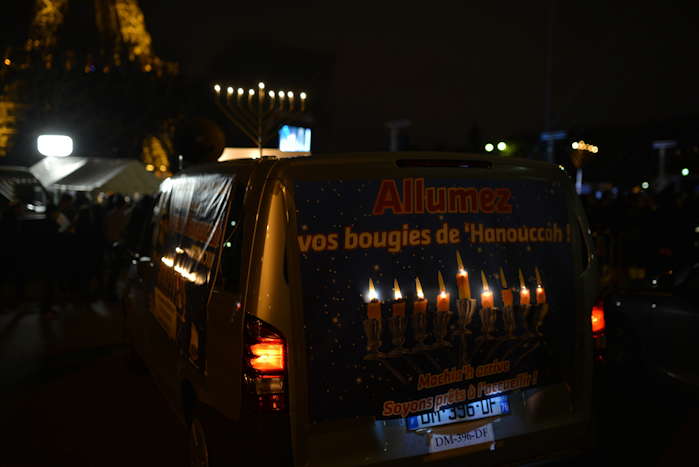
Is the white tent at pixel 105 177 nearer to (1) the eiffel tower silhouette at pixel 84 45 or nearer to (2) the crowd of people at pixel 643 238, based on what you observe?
(1) the eiffel tower silhouette at pixel 84 45

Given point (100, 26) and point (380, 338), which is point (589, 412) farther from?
point (100, 26)

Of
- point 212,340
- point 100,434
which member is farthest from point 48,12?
point 212,340

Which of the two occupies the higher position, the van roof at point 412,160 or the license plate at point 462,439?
the van roof at point 412,160

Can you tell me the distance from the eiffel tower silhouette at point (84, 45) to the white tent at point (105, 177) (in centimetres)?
229

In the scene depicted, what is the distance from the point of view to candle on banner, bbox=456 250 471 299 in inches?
138

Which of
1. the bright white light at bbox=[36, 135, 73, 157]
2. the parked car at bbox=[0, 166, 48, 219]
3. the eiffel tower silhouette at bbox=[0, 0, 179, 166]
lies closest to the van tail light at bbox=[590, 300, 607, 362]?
the bright white light at bbox=[36, 135, 73, 157]

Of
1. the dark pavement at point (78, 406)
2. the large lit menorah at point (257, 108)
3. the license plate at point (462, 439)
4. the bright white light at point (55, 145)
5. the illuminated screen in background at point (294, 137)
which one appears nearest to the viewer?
the license plate at point (462, 439)

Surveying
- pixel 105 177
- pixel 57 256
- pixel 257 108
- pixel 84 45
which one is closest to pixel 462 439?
pixel 57 256

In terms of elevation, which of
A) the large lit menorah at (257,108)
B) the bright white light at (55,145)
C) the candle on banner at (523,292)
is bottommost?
the candle on banner at (523,292)

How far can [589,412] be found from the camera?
3.85 m

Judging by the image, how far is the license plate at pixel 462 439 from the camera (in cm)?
343

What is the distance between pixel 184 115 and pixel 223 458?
126ft

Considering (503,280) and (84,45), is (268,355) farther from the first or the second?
A: (84,45)

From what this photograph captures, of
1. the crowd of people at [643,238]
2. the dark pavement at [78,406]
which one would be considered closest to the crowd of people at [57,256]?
the dark pavement at [78,406]
